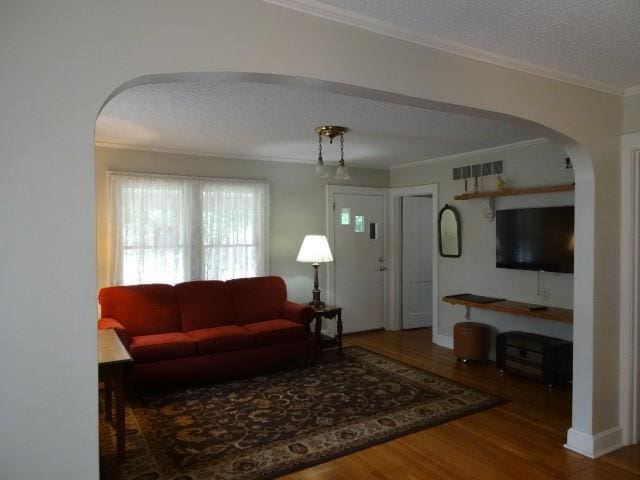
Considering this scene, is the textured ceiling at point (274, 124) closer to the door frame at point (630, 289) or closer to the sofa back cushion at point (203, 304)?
the door frame at point (630, 289)

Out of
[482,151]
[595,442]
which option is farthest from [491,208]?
[595,442]

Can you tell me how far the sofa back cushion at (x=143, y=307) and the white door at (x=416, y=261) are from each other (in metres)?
3.44

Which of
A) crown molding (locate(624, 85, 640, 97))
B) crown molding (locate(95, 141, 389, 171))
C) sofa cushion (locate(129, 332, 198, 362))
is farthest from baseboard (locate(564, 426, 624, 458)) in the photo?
crown molding (locate(95, 141, 389, 171))

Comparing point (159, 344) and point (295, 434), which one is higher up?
point (159, 344)

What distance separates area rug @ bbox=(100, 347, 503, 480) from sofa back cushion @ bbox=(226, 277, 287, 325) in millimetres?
716

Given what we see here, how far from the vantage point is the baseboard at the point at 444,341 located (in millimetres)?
5566

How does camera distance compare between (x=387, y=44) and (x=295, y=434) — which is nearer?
(x=387, y=44)

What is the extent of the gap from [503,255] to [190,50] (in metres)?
4.16

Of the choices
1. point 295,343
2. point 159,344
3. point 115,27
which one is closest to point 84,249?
point 115,27

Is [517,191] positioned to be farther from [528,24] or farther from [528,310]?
[528,24]

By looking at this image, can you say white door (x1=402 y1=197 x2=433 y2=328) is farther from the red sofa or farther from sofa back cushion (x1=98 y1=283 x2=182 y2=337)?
sofa back cushion (x1=98 y1=283 x2=182 y2=337)

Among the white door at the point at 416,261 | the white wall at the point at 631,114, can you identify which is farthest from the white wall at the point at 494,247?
the white wall at the point at 631,114

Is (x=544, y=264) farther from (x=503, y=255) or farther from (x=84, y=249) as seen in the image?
(x=84, y=249)

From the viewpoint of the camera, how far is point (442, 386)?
4.18 m
